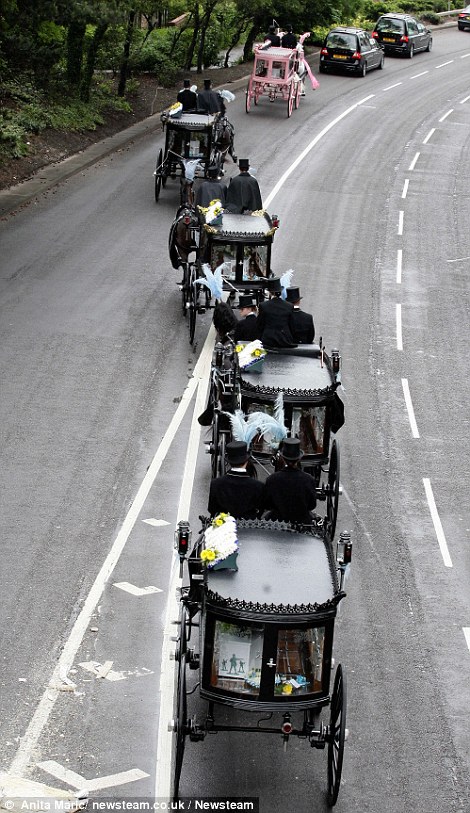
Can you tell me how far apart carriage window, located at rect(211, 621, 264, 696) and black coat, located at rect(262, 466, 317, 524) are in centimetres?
216

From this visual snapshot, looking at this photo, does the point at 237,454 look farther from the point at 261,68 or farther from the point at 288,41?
the point at 288,41

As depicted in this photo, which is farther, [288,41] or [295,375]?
[288,41]

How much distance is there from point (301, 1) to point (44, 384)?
108 feet

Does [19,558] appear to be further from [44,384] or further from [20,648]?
[44,384]

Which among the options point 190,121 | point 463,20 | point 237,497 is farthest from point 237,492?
point 463,20

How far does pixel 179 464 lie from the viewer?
1859cm

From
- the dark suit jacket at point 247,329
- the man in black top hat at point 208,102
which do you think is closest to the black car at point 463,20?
the man in black top hat at point 208,102

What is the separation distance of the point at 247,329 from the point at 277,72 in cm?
2619

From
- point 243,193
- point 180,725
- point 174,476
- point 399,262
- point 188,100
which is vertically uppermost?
A: point 188,100

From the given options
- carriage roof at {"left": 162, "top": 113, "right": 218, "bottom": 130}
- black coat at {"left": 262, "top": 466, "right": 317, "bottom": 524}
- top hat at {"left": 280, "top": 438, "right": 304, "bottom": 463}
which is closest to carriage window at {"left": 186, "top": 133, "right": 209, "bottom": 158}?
carriage roof at {"left": 162, "top": 113, "right": 218, "bottom": 130}

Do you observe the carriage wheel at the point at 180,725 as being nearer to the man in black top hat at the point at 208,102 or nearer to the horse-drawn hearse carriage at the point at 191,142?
the horse-drawn hearse carriage at the point at 191,142

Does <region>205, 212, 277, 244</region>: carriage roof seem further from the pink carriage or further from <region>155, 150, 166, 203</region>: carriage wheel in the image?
the pink carriage

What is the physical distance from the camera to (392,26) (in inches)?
2256

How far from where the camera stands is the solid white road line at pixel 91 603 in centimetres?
1199
